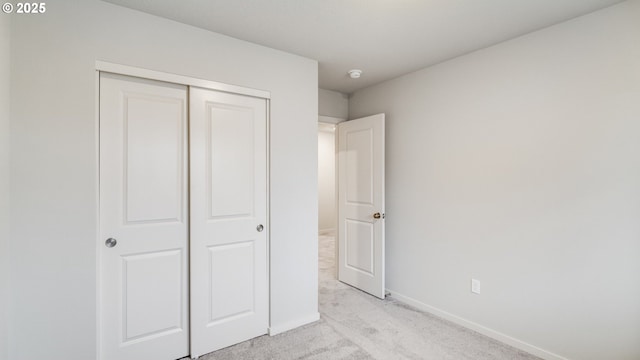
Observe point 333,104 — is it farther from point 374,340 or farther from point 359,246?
point 374,340

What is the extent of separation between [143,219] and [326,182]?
5.23m

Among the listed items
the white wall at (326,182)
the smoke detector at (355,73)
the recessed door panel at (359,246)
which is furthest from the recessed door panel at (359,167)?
the white wall at (326,182)

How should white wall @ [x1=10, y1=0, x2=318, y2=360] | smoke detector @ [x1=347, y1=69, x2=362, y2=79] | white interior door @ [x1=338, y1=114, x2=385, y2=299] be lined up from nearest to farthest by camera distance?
white wall @ [x1=10, y1=0, x2=318, y2=360], smoke detector @ [x1=347, y1=69, x2=362, y2=79], white interior door @ [x1=338, y1=114, x2=385, y2=299]

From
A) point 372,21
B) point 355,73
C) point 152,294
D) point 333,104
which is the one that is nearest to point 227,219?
point 152,294

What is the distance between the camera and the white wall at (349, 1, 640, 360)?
5.83 feet

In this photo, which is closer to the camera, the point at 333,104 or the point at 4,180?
the point at 4,180

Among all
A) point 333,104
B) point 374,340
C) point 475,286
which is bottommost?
point 374,340

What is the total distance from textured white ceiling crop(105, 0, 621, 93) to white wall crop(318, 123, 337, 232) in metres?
4.33

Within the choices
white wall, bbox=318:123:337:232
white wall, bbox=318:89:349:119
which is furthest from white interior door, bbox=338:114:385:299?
white wall, bbox=318:123:337:232

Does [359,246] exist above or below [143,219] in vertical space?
below

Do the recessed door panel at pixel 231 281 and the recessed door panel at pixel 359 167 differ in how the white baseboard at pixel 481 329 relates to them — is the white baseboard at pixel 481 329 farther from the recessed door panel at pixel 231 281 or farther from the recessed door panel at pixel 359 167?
the recessed door panel at pixel 231 281

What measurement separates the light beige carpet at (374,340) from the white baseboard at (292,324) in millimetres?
38

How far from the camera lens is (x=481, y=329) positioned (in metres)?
2.42

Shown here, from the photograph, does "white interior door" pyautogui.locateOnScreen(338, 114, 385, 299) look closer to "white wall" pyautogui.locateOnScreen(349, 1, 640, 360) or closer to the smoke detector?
"white wall" pyautogui.locateOnScreen(349, 1, 640, 360)
